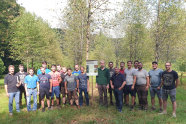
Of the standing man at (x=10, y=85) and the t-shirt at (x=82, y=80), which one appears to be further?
the t-shirt at (x=82, y=80)

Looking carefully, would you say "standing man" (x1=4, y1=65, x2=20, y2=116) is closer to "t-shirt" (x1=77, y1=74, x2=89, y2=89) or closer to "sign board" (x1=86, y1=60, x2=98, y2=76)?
"t-shirt" (x1=77, y1=74, x2=89, y2=89)

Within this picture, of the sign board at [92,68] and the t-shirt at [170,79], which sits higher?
the sign board at [92,68]

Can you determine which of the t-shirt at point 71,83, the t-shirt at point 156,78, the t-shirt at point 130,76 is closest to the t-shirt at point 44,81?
the t-shirt at point 71,83

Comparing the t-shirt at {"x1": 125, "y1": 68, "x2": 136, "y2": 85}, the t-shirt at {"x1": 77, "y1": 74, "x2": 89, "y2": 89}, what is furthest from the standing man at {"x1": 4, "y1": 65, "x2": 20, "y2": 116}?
the t-shirt at {"x1": 125, "y1": 68, "x2": 136, "y2": 85}

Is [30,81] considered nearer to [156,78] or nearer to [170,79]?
[156,78]

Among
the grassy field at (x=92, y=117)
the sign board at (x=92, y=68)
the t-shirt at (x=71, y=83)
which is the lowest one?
the grassy field at (x=92, y=117)

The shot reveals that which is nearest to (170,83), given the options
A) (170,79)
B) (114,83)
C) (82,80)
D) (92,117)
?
(170,79)

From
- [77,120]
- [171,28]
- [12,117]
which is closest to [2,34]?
[12,117]

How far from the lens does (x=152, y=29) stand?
51.3 feet

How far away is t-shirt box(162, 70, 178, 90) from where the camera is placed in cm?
633

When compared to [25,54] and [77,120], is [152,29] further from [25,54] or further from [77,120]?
[25,54]

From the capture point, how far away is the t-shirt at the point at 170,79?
6332 mm

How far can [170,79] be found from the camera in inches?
251

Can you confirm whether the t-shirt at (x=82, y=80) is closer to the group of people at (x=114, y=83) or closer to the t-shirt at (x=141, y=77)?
the group of people at (x=114, y=83)
